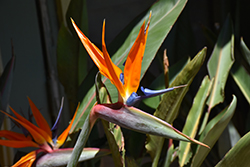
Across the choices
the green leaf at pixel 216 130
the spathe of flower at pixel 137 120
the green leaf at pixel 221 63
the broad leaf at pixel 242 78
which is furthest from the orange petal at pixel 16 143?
the broad leaf at pixel 242 78

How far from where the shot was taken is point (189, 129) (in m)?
0.72

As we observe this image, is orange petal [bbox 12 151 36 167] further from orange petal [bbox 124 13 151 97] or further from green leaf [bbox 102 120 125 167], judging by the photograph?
orange petal [bbox 124 13 151 97]

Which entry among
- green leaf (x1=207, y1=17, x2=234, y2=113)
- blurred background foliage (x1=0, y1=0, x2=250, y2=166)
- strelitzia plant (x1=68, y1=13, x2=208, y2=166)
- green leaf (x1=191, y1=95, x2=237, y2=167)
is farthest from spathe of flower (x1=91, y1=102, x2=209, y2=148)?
green leaf (x1=207, y1=17, x2=234, y2=113)

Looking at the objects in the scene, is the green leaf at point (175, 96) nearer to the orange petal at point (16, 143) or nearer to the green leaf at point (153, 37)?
the green leaf at point (153, 37)

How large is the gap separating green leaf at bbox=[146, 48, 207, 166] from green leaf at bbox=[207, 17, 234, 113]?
9.3 inches

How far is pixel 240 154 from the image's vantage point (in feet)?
1.63

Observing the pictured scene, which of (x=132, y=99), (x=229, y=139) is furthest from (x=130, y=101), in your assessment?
(x=229, y=139)

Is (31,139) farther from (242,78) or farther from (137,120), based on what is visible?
(242,78)

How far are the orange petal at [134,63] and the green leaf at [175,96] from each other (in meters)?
0.21

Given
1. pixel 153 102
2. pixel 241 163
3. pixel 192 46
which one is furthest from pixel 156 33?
pixel 192 46

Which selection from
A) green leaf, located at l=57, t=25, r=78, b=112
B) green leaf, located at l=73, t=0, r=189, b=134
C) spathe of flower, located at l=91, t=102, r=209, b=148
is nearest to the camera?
spathe of flower, located at l=91, t=102, r=209, b=148

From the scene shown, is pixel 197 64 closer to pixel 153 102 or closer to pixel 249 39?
pixel 153 102

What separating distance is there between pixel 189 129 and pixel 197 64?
0.78 ft

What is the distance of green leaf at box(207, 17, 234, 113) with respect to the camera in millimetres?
777
